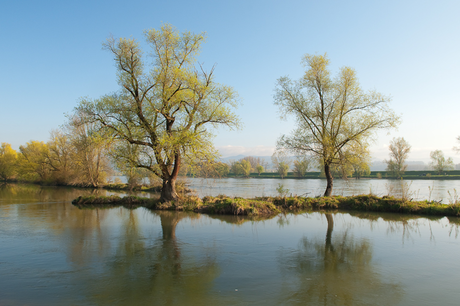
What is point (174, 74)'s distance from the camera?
56.1 feet

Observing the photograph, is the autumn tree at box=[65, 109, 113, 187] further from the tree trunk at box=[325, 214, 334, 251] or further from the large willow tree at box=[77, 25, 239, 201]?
the tree trunk at box=[325, 214, 334, 251]

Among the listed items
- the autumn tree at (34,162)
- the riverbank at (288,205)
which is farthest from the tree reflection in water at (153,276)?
the autumn tree at (34,162)

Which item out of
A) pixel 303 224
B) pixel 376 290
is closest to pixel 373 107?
pixel 303 224

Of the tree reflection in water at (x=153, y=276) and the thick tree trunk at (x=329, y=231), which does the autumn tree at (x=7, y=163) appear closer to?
the tree reflection in water at (x=153, y=276)

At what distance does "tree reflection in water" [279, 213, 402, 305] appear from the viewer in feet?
18.8

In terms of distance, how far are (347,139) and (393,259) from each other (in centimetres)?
1384

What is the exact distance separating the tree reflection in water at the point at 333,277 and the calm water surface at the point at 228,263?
1.0 inches

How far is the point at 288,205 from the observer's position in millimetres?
19141

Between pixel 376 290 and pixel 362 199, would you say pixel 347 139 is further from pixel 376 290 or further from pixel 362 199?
pixel 376 290

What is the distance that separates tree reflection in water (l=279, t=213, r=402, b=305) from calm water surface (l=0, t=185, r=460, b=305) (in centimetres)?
2

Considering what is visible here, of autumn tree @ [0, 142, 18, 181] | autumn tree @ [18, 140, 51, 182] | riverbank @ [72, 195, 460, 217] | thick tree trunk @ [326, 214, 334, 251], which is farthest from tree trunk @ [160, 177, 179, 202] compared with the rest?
autumn tree @ [0, 142, 18, 181]

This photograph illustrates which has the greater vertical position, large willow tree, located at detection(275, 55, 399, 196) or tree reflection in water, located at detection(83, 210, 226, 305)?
large willow tree, located at detection(275, 55, 399, 196)

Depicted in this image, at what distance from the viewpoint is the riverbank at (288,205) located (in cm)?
1655

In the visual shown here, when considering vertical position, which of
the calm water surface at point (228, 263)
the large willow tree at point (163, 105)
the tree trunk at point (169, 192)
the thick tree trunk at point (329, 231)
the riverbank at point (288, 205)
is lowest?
the thick tree trunk at point (329, 231)
